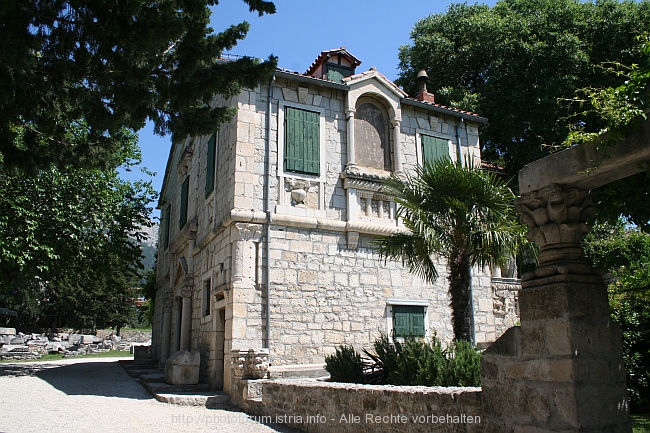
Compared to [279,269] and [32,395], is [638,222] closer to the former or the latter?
[279,269]

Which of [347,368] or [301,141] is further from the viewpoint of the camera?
[301,141]

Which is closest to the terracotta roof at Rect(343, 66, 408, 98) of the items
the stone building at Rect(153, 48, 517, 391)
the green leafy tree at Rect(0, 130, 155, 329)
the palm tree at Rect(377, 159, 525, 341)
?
the stone building at Rect(153, 48, 517, 391)

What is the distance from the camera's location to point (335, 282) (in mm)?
11570

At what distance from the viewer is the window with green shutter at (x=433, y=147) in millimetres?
13695

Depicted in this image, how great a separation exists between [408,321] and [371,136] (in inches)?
190

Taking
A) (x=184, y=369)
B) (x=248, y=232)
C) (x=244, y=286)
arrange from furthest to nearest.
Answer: (x=184, y=369) → (x=248, y=232) → (x=244, y=286)

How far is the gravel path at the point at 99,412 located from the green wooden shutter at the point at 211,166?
208 inches

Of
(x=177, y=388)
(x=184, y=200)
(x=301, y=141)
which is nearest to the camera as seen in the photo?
(x=177, y=388)

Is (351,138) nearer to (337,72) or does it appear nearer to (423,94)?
(337,72)

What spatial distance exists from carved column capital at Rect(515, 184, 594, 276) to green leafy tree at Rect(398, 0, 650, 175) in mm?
16577

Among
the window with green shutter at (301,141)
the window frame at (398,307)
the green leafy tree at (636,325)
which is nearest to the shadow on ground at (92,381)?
the window frame at (398,307)

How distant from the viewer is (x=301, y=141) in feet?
39.6

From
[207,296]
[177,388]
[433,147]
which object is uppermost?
[433,147]

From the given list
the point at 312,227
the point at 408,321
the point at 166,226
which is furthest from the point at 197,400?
the point at 166,226
